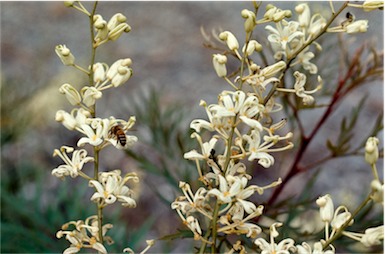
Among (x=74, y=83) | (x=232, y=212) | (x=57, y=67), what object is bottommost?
(x=57, y=67)

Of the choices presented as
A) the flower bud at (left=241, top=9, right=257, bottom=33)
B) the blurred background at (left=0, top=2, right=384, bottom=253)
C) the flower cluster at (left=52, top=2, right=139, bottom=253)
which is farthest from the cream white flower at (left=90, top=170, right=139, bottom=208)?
the blurred background at (left=0, top=2, right=384, bottom=253)

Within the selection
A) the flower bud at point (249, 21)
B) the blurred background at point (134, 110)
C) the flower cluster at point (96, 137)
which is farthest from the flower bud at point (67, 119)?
the blurred background at point (134, 110)

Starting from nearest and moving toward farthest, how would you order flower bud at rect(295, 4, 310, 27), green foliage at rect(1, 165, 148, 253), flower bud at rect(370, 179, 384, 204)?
flower bud at rect(370, 179, 384, 204) < flower bud at rect(295, 4, 310, 27) < green foliage at rect(1, 165, 148, 253)

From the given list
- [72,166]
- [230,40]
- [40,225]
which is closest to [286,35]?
[230,40]

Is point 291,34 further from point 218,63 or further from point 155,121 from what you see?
point 155,121

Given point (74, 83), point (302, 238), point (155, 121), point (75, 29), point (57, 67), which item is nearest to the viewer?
point (302, 238)

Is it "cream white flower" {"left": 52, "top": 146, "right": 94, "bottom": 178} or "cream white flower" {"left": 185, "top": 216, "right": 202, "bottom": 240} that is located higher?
"cream white flower" {"left": 52, "top": 146, "right": 94, "bottom": 178}

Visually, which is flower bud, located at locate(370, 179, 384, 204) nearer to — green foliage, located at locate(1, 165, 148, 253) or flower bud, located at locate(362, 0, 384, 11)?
flower bud, located at locate(362, 0, 384, 11)

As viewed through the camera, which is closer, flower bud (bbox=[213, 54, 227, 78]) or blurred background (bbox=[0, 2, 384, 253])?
flower bud (bbox=[213, 54, 227, 78])

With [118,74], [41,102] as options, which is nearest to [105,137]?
[118,74]

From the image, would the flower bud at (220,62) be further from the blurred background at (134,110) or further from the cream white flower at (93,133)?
the blurred background at (134,110)
